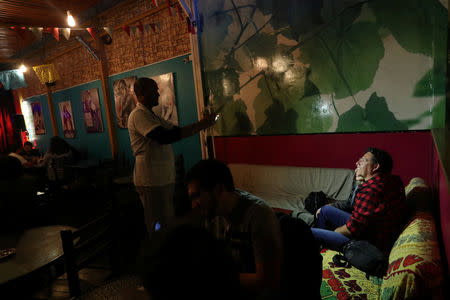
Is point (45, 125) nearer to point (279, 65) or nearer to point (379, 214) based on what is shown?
point (279, 65)

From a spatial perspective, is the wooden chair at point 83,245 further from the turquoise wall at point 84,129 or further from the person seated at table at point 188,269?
the turquoise wall at point 84,129

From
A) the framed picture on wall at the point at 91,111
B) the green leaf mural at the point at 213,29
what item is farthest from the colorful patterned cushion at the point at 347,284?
the framed picture on wall at the point at 91,111

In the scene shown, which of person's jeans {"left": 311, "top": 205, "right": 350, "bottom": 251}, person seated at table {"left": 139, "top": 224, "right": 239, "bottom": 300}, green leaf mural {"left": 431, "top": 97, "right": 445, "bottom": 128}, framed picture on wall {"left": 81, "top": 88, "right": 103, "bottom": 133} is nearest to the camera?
person seated at table {"left": 139, "top": 224, "right": 239, "bottom": 300}

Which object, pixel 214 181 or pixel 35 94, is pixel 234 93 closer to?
pixel 214 181

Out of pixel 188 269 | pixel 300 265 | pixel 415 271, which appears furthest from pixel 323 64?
pixel 188 269

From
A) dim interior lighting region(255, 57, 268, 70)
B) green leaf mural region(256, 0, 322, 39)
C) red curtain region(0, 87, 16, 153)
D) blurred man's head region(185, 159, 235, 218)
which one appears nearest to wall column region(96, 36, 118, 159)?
dim interior lighting region(255, 57, 268, 70)

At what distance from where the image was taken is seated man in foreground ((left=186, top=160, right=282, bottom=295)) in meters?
1.15

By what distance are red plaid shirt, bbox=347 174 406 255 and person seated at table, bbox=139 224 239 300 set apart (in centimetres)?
173

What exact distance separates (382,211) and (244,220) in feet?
4.23

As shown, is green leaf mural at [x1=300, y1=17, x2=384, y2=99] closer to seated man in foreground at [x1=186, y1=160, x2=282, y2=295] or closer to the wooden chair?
seated man in foreground at [x1=186, y1=160, x2=282, y2=295]

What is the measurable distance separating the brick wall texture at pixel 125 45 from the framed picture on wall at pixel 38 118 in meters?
1.77

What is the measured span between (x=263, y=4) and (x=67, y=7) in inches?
119

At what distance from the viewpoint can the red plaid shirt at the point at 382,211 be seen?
6.53 feet

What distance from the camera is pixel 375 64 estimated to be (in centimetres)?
287
